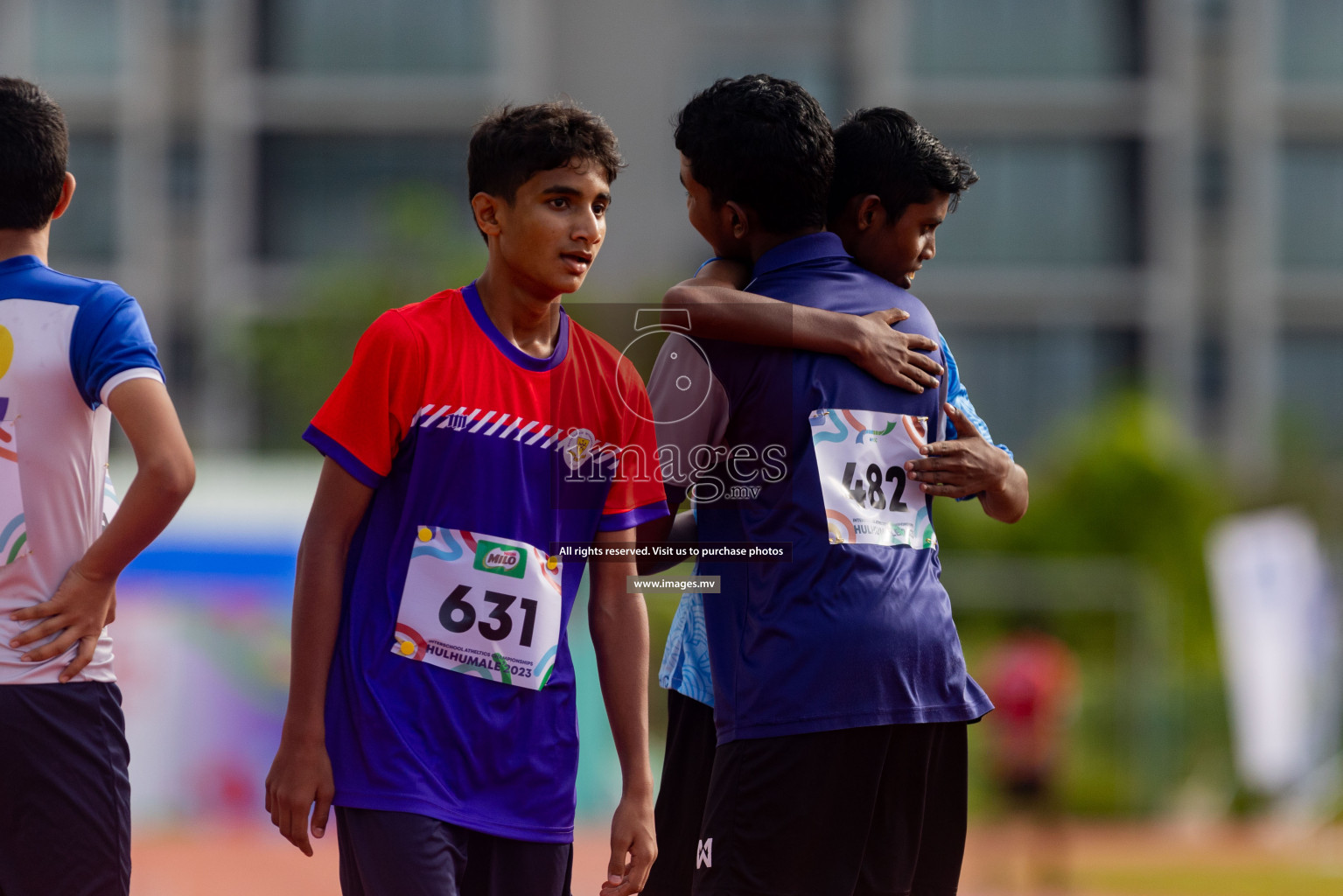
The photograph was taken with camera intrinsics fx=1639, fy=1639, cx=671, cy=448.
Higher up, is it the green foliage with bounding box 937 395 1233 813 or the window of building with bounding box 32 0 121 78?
the window of building with bounding box 32 0 121 78

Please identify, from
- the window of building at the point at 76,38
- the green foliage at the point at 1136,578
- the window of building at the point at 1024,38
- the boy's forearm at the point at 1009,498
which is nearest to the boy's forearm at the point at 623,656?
the boy's forearm at the point at 1009,498

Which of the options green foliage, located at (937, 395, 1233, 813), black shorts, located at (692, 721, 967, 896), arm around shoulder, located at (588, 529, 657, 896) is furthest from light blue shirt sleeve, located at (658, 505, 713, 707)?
green foliage, located at (937, 395, 1233, 813)

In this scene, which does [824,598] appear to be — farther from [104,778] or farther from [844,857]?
[104,778]

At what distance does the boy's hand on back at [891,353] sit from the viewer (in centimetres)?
277

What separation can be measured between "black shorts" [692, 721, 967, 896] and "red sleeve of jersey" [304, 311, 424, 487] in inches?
30.3

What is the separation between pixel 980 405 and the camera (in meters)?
32.4

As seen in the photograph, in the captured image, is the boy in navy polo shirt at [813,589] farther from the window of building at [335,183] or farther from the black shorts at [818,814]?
the window of building at [335,183]

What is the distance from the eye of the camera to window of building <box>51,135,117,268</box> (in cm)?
3256

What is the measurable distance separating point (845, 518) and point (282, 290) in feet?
102

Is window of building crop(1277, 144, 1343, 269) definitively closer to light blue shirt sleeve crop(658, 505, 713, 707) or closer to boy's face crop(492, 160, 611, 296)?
light blue shirt sleeve crop(658, 505, 713, 707)

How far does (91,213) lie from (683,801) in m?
32.1

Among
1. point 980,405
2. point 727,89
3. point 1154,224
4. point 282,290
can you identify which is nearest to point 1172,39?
point 1154,224

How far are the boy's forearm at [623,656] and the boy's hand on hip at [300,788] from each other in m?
0.50

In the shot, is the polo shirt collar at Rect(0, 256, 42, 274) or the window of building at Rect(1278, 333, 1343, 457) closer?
the polo shirt collar at Rect(0, 256, 42, 274)
